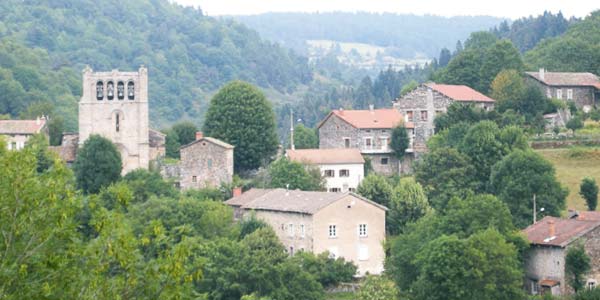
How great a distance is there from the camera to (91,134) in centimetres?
7231

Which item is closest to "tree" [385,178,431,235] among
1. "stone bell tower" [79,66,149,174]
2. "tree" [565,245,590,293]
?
"tree" [565,245,590,293]

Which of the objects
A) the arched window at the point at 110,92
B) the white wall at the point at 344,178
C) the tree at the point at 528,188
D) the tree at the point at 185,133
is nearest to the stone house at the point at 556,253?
the tree at the point at 528,188

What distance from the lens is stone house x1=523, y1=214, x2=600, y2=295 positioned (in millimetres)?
50781

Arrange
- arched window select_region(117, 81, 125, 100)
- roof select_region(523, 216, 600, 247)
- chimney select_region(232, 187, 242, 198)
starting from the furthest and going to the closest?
arched window select_region(117, 81, 125, 100)
chimney select_region(232, 187, 242, 198)
roof select_region(523, 216, 600, 247)

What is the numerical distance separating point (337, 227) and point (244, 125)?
14730mm

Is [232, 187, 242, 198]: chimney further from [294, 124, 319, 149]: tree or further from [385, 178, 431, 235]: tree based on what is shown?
[294, 124, 319, 149]: tree

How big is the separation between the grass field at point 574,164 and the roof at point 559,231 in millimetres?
10326

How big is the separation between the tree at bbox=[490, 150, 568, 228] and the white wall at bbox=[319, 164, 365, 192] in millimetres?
10705

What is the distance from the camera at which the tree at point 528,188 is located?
59.4 m

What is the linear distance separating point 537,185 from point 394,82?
370 ft

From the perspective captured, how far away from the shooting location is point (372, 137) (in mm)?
74438

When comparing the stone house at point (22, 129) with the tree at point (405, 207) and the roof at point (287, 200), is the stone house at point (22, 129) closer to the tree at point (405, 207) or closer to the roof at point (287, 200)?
the roof at point (287, 200)

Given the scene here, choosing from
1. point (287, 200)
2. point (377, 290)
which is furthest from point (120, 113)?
point (377, 290)

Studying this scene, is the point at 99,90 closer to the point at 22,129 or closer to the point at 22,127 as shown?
the point at 22,129
